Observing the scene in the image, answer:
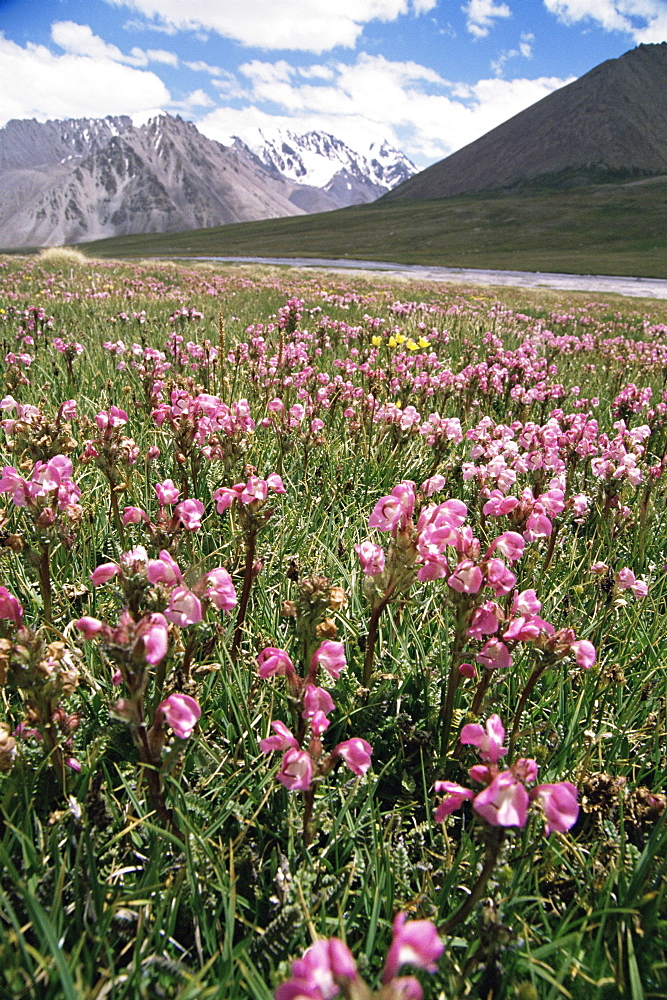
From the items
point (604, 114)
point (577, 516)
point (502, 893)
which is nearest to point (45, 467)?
point (502, 893)

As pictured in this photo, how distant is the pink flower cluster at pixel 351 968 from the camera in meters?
0.74

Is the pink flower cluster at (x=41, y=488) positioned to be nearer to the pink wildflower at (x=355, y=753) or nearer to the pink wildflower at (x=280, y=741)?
the pink wildflower at (x=280, y=741)

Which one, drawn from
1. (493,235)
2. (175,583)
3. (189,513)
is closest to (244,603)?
(189,513)

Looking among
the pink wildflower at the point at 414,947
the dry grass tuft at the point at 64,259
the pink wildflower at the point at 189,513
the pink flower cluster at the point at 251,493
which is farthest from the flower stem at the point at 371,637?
the dry grass tuft at the point at 64,259

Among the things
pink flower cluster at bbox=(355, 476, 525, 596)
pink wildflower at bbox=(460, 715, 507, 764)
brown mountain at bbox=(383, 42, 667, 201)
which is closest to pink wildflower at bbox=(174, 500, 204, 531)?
pink flower cluster at bbox=(355, 476, 525, 596)

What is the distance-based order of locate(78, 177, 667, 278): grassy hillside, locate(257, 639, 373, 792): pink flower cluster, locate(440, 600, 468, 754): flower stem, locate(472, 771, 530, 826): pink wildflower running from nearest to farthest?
1. locate(472, 771, 530, 826): pink wildflower
2. locate(257, 639, 373, 792): pink flower cluster
3. locate(440, 600, 468, 754): flower stem
4. locate(78, 177, 667, 278): grassy hillside

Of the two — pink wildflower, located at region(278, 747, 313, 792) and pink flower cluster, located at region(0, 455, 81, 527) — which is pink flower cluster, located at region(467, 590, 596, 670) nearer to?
pink wildflower, located at region(278, 747, 313, 792)

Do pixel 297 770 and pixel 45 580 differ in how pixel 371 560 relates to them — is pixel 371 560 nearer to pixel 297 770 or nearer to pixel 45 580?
pixel 297 770

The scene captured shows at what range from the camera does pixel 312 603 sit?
1580mm

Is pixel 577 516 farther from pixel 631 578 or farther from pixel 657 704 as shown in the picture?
pixel 657 704

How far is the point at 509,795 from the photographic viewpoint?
44.4 inches

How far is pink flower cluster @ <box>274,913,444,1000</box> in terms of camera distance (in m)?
0.74

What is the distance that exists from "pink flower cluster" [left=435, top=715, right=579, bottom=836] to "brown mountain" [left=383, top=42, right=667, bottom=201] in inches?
7759

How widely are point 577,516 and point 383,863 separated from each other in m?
2.50
